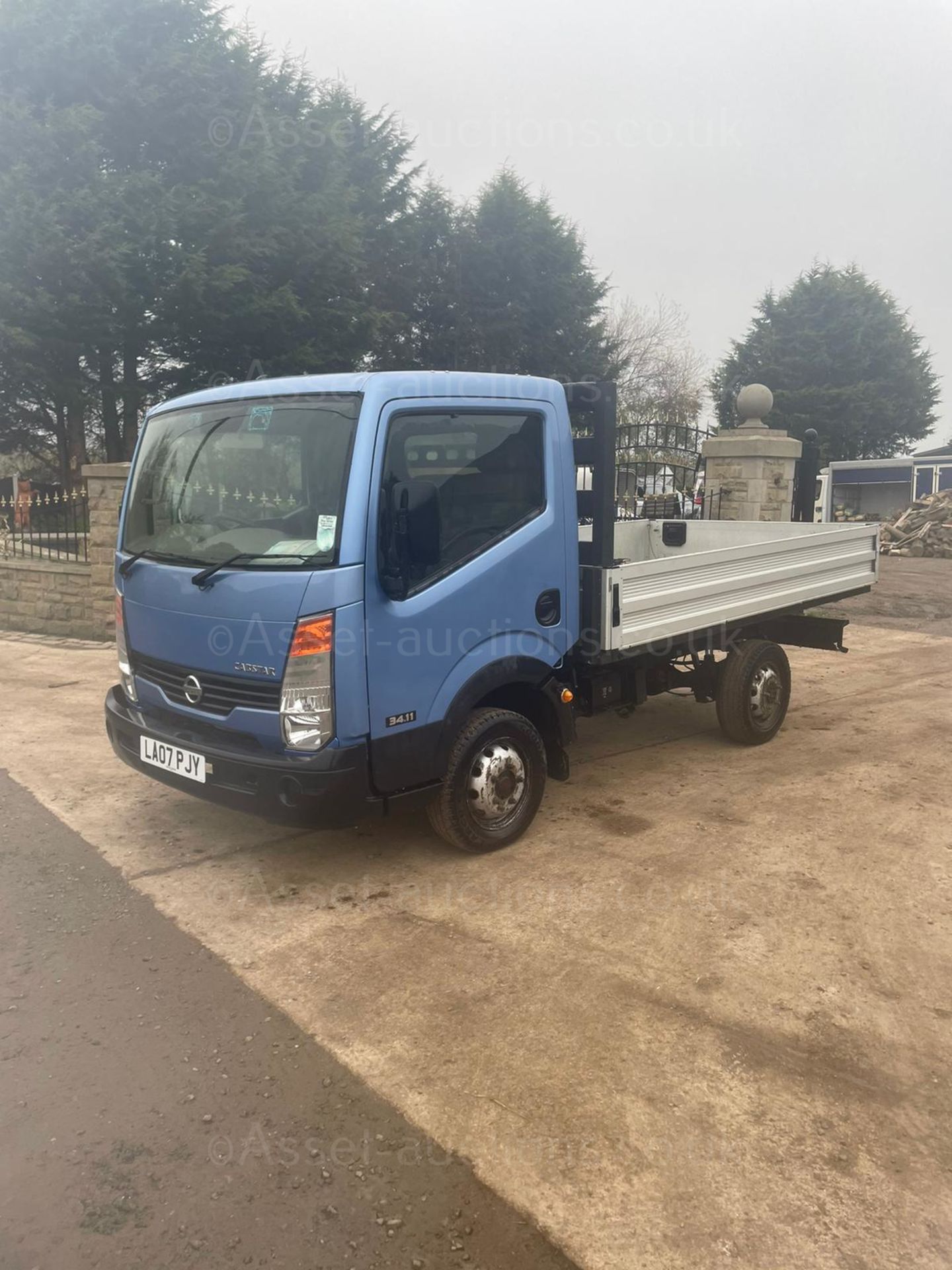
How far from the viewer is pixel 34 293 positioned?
14773 mm

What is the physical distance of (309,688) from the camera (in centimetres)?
358

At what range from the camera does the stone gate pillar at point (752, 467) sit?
35.3 feet

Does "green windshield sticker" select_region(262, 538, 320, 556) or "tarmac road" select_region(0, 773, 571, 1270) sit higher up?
"green windshield sticker" select_region(262, 538, 320, 556)

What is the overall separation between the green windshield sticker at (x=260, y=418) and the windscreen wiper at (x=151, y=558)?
651mm

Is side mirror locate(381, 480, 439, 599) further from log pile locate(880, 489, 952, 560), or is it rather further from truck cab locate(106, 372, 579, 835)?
log pile locate(880, 489, 952, 560)

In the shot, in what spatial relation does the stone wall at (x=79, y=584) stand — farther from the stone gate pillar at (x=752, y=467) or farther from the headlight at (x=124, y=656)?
the stone gate pillar at (x=752, y=467)

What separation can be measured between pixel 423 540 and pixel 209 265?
14.7 metres

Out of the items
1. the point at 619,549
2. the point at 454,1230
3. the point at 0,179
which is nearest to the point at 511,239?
the point at 0,179

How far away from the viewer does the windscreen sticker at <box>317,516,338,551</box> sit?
3584mm

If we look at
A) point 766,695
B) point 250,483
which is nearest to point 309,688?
point 250,483

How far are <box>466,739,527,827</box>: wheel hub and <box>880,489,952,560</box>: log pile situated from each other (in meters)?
18.6

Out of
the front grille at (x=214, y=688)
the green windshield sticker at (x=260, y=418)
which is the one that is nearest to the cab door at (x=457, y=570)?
the front grille at (x=214, y=688)

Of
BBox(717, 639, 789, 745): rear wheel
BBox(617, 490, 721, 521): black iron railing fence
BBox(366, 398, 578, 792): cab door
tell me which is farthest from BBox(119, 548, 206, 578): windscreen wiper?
BBox(617, 490, 721, 521): black iron railing fence

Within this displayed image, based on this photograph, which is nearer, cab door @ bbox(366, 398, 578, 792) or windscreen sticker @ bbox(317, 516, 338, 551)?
windscreen sticker @ bbox(317, 516, 338, 551)
